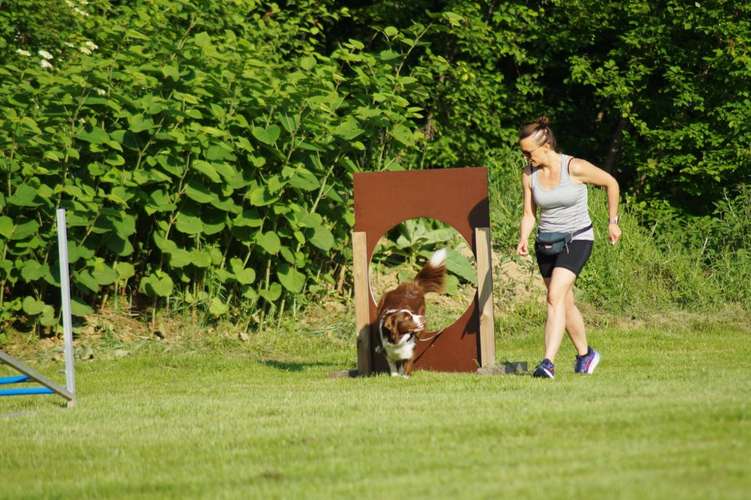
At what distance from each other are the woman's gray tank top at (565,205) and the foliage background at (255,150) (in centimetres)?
303

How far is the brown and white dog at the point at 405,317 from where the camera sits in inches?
313

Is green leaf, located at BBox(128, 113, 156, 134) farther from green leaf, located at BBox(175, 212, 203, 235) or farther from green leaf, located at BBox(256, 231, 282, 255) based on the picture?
green leaf, located at BBox(256, 231, 282, 255)

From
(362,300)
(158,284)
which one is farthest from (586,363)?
(158,284)

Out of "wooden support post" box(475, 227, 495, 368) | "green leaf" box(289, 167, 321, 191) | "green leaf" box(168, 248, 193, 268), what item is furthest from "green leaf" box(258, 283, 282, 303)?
"wooden support post" box(475, 227, 495, 368)

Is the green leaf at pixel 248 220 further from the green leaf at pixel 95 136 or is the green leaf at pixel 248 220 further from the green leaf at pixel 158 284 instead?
the green leaf at pixel 95 136

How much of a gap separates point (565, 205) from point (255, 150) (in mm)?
3715

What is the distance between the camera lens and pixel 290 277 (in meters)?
10.2

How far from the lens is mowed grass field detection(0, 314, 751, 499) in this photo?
4.18 m

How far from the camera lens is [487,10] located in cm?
1528

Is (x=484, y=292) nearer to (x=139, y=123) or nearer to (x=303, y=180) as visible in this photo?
(x=303, y=180)

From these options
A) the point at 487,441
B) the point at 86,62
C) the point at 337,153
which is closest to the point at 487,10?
the point at 337,153

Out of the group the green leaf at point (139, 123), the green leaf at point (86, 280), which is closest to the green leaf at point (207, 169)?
the green leaf at point (139, 123)

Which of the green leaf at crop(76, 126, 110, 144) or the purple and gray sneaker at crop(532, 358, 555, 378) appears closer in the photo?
the purple and gray sneaker at crop(532, 358, 555, 378)

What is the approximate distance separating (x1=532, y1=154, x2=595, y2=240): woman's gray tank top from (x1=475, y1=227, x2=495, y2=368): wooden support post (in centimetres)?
78
